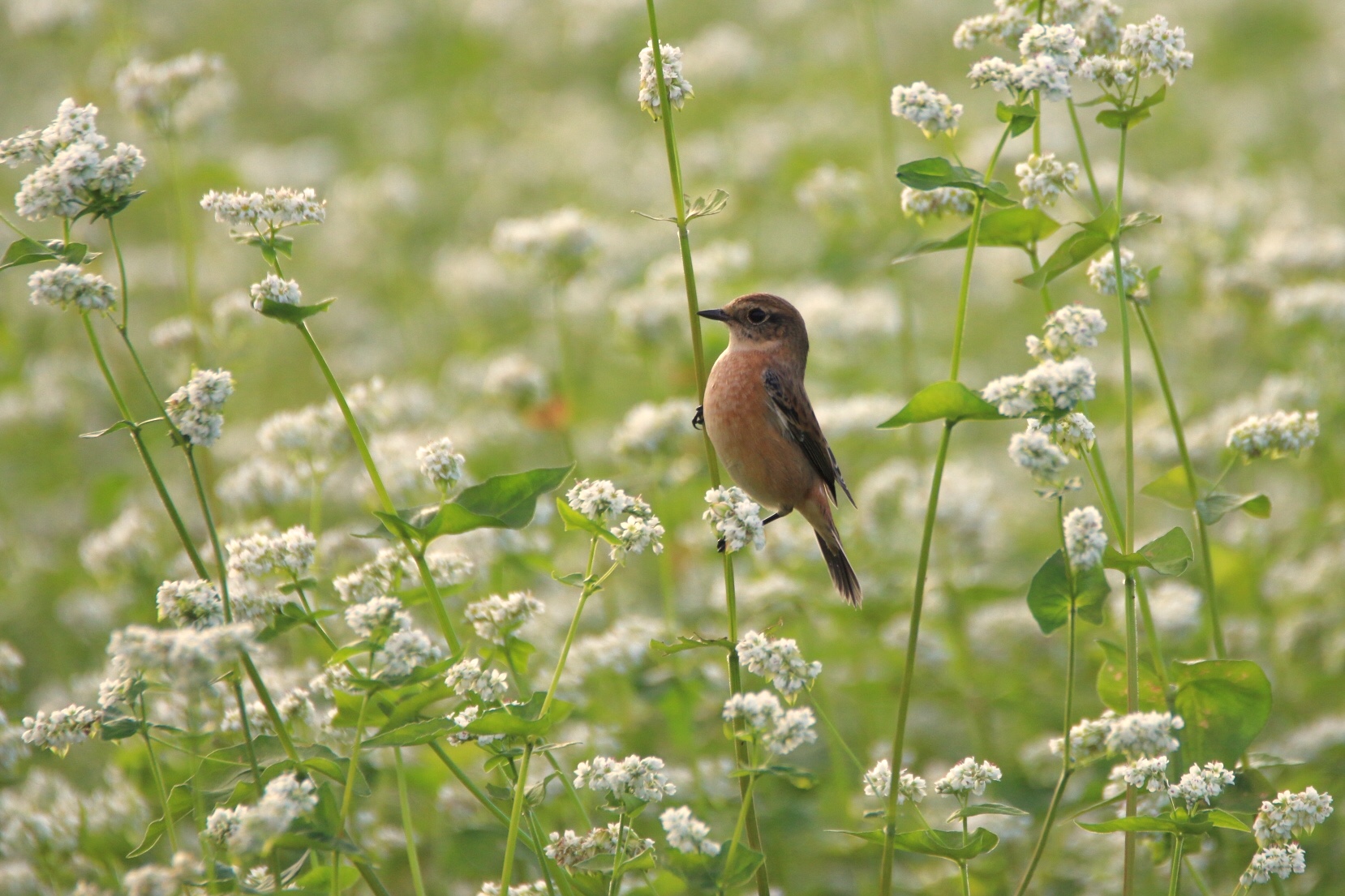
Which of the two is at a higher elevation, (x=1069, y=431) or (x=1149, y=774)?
(x=1069, y=431)

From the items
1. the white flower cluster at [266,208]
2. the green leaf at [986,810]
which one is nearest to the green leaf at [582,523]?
the white flower cluster at [266,208]

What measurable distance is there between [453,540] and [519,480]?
2144 mm

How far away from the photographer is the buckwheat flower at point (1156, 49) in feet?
9.53

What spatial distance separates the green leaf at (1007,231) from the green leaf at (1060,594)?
89 cm

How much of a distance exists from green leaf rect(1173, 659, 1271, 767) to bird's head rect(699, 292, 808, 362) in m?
2.01

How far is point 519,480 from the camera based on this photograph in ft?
9.64

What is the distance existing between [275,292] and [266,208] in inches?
8.7

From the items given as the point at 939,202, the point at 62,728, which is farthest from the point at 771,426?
the point at 62,728

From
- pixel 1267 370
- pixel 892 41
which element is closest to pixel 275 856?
pixel 1267 370

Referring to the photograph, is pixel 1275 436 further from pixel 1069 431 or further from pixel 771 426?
pixel 771 426

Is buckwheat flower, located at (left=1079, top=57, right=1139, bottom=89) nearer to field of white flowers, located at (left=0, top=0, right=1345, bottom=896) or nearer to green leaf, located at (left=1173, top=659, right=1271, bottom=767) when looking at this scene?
field of white flowers, located at (left=0, top=0, right=1345, bottom=896)

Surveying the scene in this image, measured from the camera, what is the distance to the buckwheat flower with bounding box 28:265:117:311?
2711 mm

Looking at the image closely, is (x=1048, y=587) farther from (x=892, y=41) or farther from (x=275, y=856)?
(x=892, y=41)

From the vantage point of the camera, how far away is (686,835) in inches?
111
